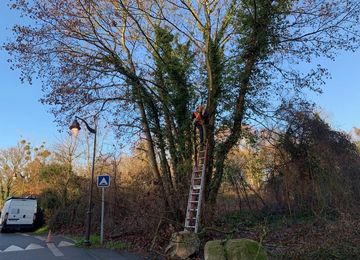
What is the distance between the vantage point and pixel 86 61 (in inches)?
669

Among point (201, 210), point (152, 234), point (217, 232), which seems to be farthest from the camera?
point (152, 234)

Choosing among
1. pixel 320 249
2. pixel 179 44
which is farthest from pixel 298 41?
pixel 320 249

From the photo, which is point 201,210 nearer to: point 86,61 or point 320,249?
point 320,249

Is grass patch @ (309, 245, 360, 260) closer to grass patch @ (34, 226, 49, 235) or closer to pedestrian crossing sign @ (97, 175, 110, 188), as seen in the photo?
pedestrian crossing sign @ (97, 175, 110, 188)

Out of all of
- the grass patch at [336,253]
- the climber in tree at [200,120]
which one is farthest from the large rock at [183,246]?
the climber in tree at [200,120]

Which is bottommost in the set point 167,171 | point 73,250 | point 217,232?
point 73,250

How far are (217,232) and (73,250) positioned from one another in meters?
5.95

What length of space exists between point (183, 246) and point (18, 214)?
19.8 m

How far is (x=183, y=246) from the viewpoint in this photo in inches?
442

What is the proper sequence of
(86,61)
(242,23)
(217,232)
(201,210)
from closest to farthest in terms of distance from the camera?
(217,232) → (201,210) → (242,23) → (86,61)

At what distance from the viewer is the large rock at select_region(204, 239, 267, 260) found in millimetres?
9039

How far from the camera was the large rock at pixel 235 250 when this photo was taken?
904 cm

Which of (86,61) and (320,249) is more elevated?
(86,61)

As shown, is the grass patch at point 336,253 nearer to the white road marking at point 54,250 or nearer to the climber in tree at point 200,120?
the climber in tree at point 200,120
